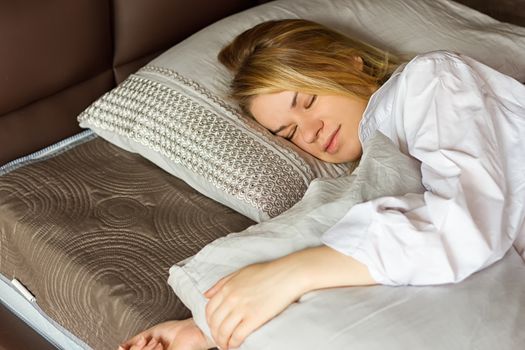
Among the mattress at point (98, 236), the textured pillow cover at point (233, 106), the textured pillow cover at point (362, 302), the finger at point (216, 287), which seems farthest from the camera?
the textured pillow cover at point (233, 106)

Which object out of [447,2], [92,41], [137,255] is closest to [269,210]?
[137,255]

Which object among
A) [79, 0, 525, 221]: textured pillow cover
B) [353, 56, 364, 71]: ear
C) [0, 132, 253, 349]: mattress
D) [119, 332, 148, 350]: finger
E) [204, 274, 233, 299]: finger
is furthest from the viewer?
[353, 56, 364, 71]: ear

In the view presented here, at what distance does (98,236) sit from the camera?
139 cm

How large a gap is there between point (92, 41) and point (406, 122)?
0.73 metres

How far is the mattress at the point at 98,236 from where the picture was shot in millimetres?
1293

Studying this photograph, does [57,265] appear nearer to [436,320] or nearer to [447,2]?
[436,320]

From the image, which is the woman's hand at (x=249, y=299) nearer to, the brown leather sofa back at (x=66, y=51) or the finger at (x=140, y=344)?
the finger at (x=140, y=344)

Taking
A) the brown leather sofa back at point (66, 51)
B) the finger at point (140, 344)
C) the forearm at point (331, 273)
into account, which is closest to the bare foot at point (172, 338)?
the finger at point (140, 344)

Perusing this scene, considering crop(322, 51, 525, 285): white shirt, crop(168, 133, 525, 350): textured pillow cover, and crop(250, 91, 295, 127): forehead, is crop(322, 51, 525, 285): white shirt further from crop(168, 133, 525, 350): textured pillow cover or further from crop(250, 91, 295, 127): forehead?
crop(250, 91, 295, 127): forehead

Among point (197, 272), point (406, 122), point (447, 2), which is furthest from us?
point (447, 2)

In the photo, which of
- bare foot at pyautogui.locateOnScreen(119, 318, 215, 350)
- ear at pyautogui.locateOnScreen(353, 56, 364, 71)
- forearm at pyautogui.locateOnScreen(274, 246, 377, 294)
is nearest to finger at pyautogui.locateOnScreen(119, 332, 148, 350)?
bare foot at pyautogui.locateOnScreen(119, 318, 215, 350)

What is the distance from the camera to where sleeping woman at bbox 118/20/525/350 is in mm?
1017

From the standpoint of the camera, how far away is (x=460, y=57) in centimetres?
128

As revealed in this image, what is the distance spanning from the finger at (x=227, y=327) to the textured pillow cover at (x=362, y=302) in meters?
0.03
